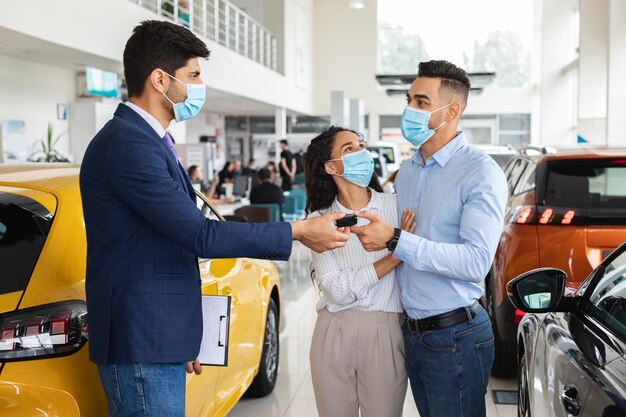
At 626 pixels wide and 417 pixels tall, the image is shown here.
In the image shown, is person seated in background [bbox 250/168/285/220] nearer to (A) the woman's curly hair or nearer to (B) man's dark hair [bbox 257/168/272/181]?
(B) man's dark hair [bbox 257/168/272/181]

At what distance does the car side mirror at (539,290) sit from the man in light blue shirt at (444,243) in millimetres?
132

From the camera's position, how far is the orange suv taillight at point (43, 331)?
2.35 m

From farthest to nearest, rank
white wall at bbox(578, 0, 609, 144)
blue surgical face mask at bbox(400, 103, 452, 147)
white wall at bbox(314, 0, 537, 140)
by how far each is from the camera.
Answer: white wall at bbox(314, 0, 537, 140)
white wall at bbox(578, 0, 609, 144)
blue surgical face mask at bbox(400, 103, 452, 147)

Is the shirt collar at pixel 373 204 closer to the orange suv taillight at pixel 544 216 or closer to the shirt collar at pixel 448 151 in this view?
the shirt collar at pixel 448 151

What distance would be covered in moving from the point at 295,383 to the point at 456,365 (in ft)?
10.1

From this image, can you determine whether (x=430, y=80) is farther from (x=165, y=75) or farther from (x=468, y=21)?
(x=468, y=21)

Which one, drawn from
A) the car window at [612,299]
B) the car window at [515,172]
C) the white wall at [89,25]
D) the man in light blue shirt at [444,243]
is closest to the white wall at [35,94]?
the white wall at [89,25]

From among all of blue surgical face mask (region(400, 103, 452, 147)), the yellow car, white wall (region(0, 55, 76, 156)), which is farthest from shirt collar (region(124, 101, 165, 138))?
white wall (region(0, 55, 76, 156))

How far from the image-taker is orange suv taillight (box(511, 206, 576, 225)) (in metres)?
4.57

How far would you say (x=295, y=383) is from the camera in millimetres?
5387

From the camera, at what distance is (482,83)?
27.7m

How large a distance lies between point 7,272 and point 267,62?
856 inches

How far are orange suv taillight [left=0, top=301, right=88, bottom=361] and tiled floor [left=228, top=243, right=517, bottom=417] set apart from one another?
240 cm

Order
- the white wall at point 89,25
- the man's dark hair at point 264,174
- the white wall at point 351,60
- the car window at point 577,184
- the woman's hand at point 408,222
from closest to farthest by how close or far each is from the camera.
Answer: the woman's hand at point 408,222
the car window at point 577,184
the white wall at point 89,25
the man's dark hair at point 264,174
the white wall at point 351,60
